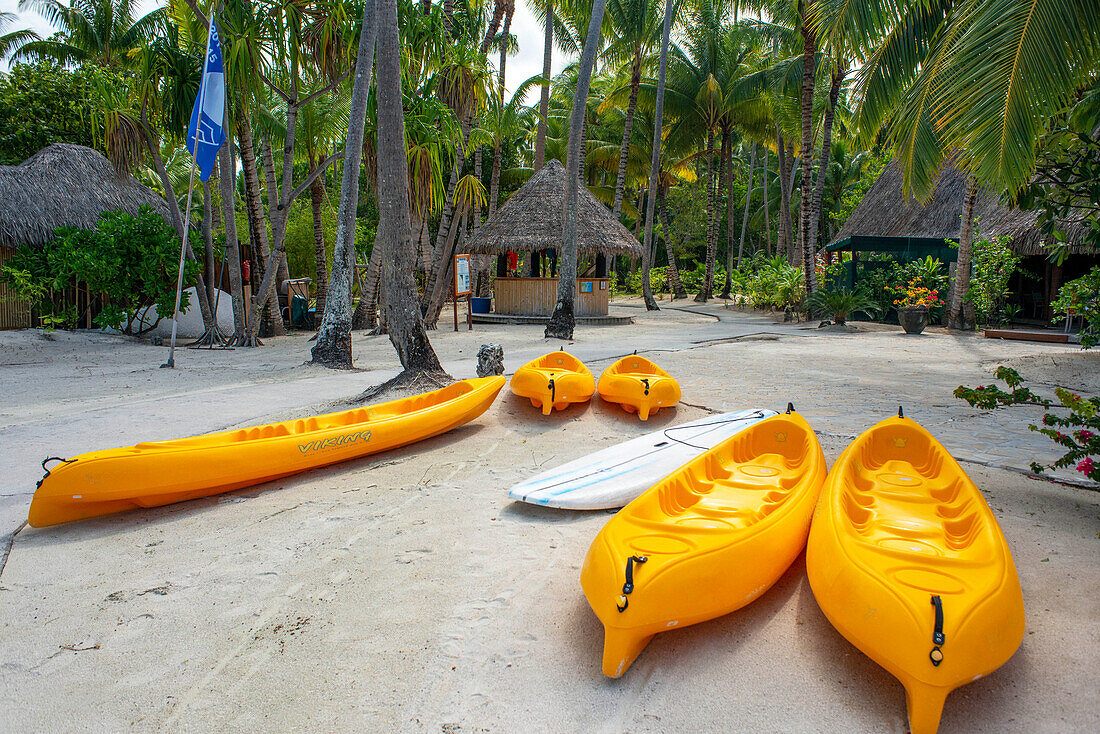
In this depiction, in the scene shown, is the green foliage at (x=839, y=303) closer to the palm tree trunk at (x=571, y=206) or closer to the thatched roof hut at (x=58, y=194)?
the palm tree trunk at (x=571, y=206)

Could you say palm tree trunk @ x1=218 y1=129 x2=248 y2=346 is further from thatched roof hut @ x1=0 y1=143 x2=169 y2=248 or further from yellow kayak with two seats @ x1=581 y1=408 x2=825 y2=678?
yellow kayak with two seats @ x1=581 y1=408 x2=825 y2=678

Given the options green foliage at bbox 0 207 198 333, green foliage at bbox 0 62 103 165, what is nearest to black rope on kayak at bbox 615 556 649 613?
green foliage at bbox 0 207 198 333

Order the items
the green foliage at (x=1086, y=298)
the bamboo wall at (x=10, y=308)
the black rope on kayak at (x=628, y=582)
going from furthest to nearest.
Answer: the bamboo wall at (x=10, y=308) → the green foliage at (x=1086, y=298) → the black rope on kayak at (x=628, y=582)

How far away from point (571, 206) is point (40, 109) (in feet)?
45.1

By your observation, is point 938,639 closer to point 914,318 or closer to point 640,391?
point 640,391

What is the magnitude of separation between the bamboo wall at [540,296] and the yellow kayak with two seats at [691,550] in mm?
14886

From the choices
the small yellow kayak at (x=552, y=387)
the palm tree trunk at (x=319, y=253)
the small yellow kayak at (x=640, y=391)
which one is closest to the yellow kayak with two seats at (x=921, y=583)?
the small yellow kayak at (x=640, y=391)

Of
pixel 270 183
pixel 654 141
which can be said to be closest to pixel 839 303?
pixel 654 141

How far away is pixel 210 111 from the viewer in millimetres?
9836

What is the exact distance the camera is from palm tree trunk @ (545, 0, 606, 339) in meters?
12.8

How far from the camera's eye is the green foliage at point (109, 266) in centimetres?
1288

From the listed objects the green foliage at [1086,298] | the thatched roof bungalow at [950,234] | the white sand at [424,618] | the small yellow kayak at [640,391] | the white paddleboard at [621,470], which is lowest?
the white sand at [424,618]

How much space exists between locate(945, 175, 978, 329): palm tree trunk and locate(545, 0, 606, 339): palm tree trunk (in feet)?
24.9

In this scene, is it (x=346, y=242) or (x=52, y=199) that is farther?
(x=52, y=199)
